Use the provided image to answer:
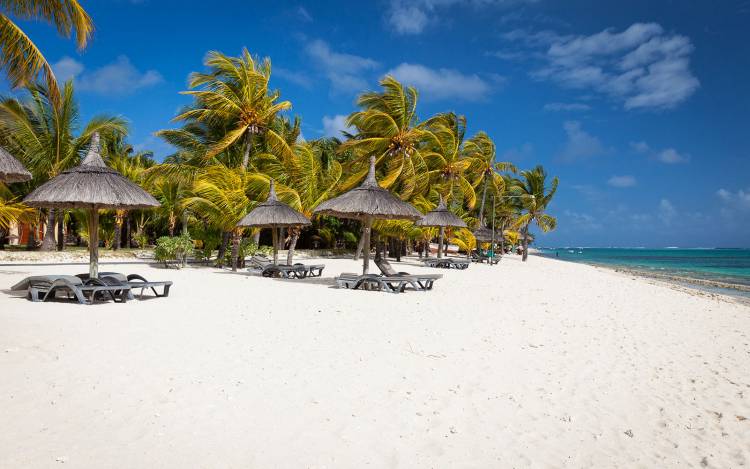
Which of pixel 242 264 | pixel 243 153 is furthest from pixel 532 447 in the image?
pixel 243 153

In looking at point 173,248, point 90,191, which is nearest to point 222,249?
point 173,248

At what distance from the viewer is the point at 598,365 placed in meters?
5.19

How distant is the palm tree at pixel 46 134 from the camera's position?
1753 cm

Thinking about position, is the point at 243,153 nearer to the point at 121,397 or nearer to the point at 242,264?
the point at 242,264

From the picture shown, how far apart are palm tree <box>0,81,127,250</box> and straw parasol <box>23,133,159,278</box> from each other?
10333 mm

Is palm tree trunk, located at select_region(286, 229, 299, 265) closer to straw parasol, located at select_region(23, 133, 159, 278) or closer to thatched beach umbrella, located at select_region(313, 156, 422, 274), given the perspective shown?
thatched beach umbrella, located at select_region(313, 156, 422, 274)

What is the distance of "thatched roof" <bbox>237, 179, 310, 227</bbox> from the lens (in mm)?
13125

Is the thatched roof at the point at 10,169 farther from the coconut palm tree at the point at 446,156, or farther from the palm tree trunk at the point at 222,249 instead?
the coconut palm tree at the point at 446,156

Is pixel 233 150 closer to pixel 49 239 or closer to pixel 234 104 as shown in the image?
pixel 234 104

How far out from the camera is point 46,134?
17.9 meters

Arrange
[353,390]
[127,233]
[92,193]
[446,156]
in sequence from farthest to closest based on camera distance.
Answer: [127,233]
[446,156]
[92,193]
[353,390]

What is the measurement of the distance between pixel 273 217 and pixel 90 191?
5.32m

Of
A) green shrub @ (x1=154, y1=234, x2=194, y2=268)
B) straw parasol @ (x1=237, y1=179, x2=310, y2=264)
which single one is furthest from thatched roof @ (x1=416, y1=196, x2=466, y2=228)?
green shrub @ (x1=154, y1=234, x2=194, y2=268)

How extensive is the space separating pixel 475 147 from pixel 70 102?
20.5 metres
